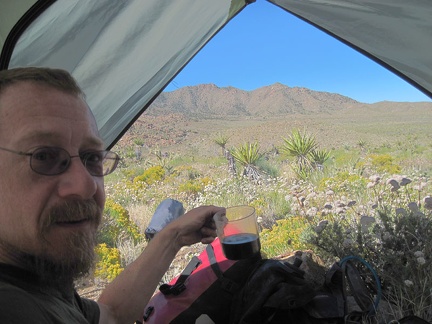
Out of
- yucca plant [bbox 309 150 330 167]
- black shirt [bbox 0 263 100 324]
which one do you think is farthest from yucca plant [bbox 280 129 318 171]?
black shirt [bbox 0 263 100 324]

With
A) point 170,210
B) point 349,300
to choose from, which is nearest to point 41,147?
point 349,300

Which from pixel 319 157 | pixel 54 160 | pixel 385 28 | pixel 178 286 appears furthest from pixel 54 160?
pixel 319 157

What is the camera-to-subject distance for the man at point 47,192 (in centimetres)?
99

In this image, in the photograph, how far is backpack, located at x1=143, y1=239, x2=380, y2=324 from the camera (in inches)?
70.0

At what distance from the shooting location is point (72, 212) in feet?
3.55

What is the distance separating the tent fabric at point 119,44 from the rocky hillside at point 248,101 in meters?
53.6

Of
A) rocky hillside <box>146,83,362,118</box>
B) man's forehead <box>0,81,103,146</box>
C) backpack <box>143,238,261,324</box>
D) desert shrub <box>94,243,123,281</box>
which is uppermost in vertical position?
rocky hillside <box>146,83,362,118</box>

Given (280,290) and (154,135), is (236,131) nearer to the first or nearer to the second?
(154,135)

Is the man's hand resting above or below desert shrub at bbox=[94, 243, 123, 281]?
above

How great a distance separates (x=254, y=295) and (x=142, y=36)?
1.70 meters

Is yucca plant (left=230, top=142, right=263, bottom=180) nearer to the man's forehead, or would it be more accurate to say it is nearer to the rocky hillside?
the man's forehead

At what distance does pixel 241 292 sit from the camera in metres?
1.98

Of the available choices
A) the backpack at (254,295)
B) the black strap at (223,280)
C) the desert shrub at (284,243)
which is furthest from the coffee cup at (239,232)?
the desert shrub at (284,243)

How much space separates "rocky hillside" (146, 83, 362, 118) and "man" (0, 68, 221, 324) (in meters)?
55.3
